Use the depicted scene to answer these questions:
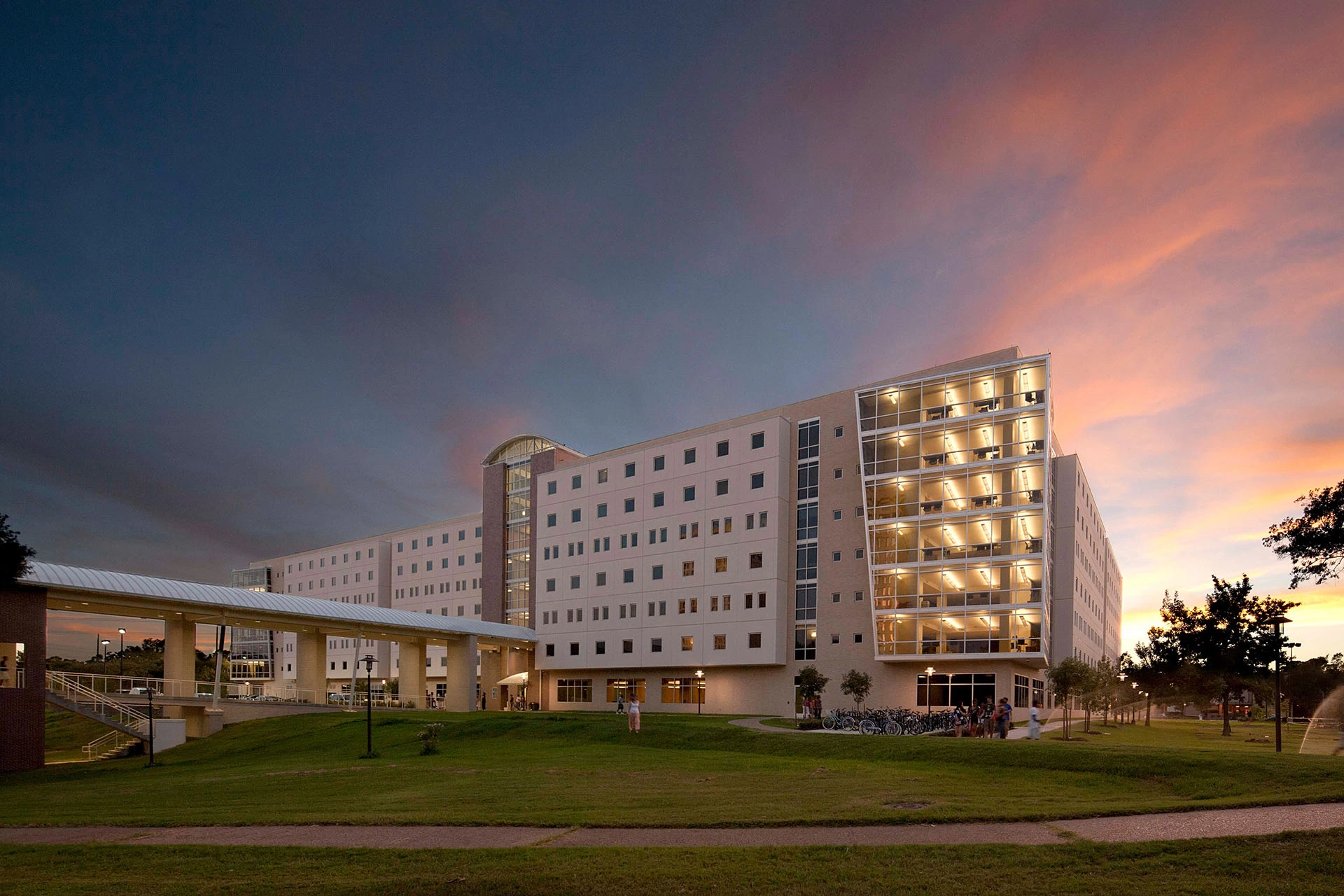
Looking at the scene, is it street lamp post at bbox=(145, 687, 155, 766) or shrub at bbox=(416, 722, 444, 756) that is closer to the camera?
shrub at bbox=(416, 722, 444, 756)

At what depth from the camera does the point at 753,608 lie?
57.4 m

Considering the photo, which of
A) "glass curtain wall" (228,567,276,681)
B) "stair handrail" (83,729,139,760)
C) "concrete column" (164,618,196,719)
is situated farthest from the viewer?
"glass curtain wall" (228,567,276,681)

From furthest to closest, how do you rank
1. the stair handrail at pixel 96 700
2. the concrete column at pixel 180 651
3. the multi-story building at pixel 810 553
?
the multi-story building at pixel 810 553, the concrete column at pixel 180 651, the stair handrail at pixel 96 700

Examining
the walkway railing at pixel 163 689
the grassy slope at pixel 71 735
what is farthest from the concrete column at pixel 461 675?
the grassy slope at pixel 71 735

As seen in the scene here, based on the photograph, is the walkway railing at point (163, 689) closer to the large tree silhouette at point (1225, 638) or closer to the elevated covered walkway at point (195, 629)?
the elevated covered walkway at point (195, 629)

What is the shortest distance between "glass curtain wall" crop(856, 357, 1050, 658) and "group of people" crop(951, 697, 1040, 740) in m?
8.14

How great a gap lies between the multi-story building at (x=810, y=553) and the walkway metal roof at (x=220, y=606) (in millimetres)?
7031

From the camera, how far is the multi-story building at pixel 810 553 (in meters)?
47.5

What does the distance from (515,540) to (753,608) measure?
99.2 ft

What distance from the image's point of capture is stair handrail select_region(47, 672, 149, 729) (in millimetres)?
37125

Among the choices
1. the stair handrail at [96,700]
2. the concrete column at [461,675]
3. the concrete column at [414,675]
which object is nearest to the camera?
the stair handrail at [96,700]

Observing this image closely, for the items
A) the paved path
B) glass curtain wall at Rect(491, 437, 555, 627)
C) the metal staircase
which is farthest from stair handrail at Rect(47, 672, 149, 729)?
glass curtain wall at Rect(491, 437, 555, 627)

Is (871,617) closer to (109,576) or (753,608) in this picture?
(753,608)

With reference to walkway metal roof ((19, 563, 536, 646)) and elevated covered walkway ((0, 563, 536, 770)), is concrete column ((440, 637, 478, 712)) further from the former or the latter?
walkway metal roof ((19, 563, 536, 646))
